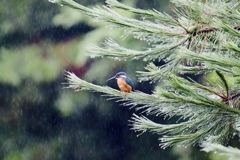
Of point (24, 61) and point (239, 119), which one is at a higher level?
point (239, 119)

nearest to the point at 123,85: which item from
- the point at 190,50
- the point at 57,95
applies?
the point at 190,50

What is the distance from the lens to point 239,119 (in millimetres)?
1346

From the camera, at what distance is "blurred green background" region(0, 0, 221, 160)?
16.6 feet

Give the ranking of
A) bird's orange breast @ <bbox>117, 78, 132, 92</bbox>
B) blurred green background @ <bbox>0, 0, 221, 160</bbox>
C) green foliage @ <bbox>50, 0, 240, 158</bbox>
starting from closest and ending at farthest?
1. green foliage @ <bbox>50, 0, 240, 158</bbox>
2. bird's orange breast @ <bbox>117, 78, 132, 92</bbox>
3. blurred green background @ <bbox>0, 0, 221, 160</bbox>

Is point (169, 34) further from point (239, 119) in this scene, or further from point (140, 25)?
point (239, 119)

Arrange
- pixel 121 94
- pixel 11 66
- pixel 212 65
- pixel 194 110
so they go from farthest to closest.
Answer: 1. pixel 11 66
2. pixel 121 94
3. pixel 194 110
4. pixel 212 65

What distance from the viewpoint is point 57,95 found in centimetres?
527

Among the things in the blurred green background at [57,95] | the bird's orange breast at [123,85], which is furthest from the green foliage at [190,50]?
the blurred green background at [57,95]

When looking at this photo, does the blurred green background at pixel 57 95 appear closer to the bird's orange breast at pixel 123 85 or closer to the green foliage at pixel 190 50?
the bird's orange breast at pixel 123 85

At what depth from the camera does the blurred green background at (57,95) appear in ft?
16.6

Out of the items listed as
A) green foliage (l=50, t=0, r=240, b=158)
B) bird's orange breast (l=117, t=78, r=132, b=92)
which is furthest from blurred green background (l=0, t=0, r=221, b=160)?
green foliage (l=50, t=0, r=240, b=158)

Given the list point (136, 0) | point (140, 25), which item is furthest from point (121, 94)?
point (136, 0)

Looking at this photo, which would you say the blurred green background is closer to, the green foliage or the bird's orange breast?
the bird's orange breast

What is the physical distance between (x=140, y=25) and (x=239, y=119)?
36 cm
